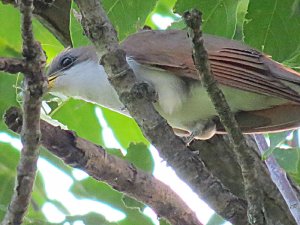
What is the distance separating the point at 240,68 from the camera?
132 inches

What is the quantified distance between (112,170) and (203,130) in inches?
29.7

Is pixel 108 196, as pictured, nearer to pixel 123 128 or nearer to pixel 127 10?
pixel 123 128

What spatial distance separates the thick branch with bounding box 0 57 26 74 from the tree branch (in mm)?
375

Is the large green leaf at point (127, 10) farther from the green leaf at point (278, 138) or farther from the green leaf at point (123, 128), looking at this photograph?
the green leaf at point (123, 128)

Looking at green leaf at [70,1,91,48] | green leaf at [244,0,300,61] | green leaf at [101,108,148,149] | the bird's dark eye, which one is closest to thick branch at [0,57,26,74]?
green leaf at [70,1,91,48]

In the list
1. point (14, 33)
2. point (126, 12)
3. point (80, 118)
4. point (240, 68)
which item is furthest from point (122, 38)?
point (14, 33)

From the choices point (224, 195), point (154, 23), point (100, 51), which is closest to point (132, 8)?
point (100, 51)

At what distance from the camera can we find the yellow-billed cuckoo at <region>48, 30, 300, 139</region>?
327 cm

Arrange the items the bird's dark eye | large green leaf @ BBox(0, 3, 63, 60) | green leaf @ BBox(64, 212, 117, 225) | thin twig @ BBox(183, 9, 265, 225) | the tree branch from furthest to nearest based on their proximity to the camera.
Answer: large green leaf @ BBox(0, 3, 63, 60) → the bird's dark eye → green leaf @ BBox(64, 212, 117, 225) → the tree branch → thin twig @ BBox(183, 9, 265, 225)

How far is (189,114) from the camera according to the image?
3428mm

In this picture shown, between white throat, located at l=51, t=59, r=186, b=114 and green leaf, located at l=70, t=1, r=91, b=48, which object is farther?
white throat, located at l=51, t=59, r=186, b=114

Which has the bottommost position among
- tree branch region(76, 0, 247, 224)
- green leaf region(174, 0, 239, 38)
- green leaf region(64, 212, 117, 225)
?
tree branch region(76, 0, 247, 224)

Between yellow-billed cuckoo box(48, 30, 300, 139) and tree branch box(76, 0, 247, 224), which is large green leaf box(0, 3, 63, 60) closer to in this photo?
yellow-billed cuckoo box(48, 30, 300, 139)

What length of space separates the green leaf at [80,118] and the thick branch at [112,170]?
999 mm
